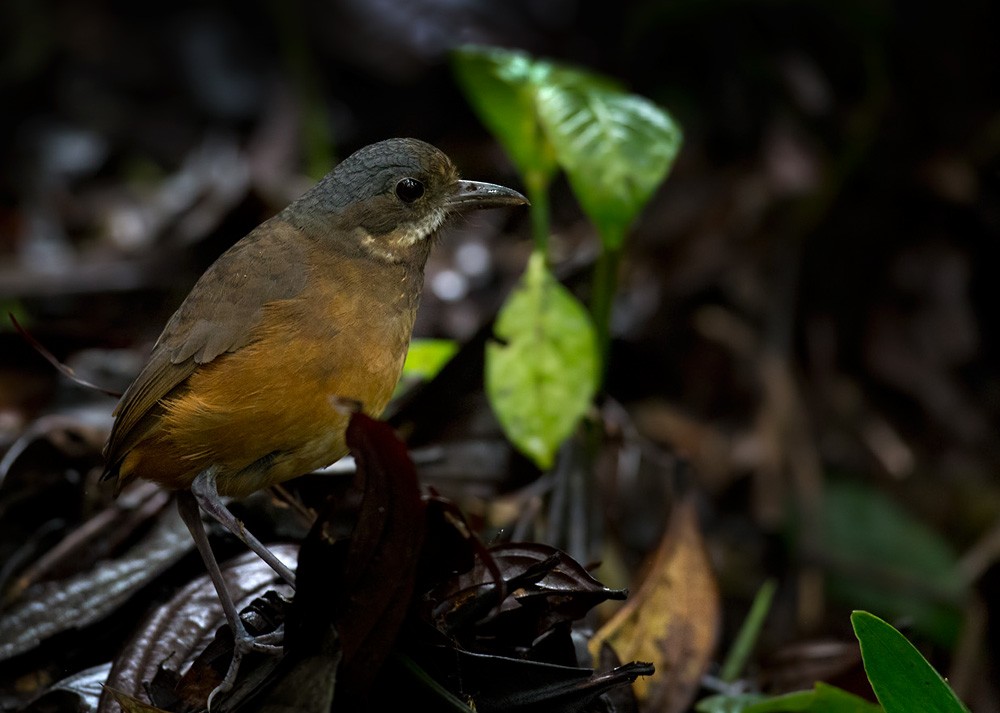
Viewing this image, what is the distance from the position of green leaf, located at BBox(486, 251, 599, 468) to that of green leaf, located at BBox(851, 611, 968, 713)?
1.24 meters

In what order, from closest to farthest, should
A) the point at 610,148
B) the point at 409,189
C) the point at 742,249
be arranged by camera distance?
1. the point at 409,189
2. the point at 610,148
3. the point at 742,249

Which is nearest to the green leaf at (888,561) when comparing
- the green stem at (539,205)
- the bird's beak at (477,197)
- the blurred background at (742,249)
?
the blurred background at (742,249)

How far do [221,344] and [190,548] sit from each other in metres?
0.58

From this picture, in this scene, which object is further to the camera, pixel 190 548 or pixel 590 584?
pixel 190 548

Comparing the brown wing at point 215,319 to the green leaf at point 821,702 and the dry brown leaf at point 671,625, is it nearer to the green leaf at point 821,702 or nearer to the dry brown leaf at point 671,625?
the dry brown leaf at point 671,625

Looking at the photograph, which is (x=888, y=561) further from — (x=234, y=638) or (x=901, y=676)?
(x=234, y=638)

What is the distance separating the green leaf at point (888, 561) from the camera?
447 cm

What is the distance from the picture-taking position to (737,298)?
545 cm

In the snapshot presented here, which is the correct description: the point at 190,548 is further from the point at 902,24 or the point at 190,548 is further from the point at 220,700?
the point at 902,24

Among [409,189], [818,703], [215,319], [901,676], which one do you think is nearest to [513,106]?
[409,189]

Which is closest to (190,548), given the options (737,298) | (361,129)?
(737,298)

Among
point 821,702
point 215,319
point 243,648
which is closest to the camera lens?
point 243,648

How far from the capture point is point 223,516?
2.58m

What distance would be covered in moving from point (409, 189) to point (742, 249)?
3.02 m
